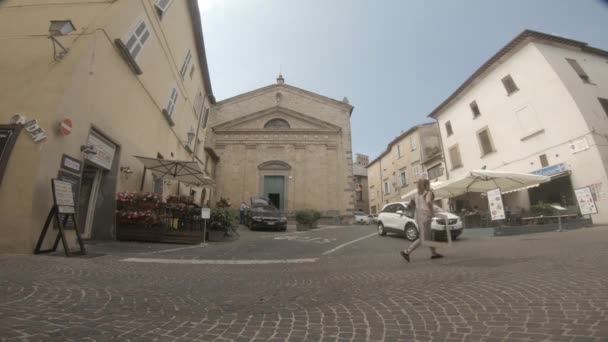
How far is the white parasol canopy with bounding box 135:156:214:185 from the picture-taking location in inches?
368

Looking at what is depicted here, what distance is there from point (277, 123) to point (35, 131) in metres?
21.4

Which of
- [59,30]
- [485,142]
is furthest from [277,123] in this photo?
[59,30]

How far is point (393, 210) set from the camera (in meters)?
12.1

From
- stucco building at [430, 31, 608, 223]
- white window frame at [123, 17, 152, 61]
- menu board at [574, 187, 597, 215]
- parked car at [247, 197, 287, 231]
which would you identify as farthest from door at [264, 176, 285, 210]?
menu board at [574, 187, 597, 215]

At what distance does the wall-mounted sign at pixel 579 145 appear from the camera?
12.0 meters

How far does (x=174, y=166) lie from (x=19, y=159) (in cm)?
473

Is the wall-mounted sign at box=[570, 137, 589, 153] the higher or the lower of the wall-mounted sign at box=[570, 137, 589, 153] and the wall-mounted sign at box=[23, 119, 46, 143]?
the higher

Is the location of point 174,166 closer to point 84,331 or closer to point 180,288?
point 180,288

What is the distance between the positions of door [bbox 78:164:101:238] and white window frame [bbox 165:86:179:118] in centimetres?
462

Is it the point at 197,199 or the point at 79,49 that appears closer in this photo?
the point at 79,49

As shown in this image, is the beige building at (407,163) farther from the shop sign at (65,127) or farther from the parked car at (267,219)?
the shop sign at (65,127)

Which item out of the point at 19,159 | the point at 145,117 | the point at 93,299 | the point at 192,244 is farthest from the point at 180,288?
the point at 145,117

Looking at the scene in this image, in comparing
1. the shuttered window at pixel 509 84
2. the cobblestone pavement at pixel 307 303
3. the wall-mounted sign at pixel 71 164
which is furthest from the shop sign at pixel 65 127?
the shuttered window at pixel 509 84

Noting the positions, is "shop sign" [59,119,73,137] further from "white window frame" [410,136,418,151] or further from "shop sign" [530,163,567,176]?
"white window frame" [410,136,418,151]
